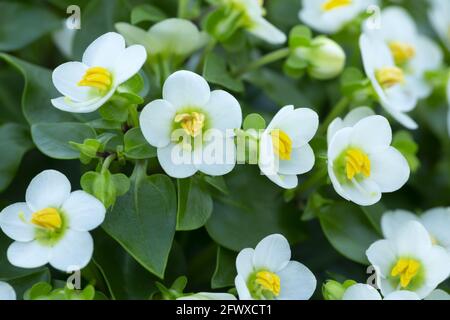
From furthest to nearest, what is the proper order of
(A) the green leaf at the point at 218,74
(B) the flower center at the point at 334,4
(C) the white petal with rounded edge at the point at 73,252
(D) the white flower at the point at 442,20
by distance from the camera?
(D) the white flower at the point at 442,20 → (B) the flower center at the point at 334,4 → (A) the green leaf at the point at 218,74 → (C) the white petal with rounded edge at the point at 73,252

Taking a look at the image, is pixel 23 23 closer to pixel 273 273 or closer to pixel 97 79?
pixel 97 79

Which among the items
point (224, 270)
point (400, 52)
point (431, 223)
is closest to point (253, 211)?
point (224, 270)

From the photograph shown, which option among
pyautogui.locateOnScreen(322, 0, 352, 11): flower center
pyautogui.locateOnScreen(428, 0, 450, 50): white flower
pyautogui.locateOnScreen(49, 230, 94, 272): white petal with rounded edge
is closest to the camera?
pyautogui.locateOnScreen(49, 230, 94, 272): white petal with rounded edge

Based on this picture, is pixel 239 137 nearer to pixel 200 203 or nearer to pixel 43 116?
pixel 200 203

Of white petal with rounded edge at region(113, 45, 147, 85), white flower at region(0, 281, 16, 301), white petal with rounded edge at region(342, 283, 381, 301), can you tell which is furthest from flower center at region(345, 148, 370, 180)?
white flower at region(0, 281, 16, 301)

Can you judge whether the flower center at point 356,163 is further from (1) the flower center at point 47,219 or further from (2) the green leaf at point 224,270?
(1) the flower center at point 47,219

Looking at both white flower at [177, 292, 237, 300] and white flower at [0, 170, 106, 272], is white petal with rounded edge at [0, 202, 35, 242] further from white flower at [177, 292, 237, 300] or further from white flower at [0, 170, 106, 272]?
white flower at [177, 292, 237, 300]

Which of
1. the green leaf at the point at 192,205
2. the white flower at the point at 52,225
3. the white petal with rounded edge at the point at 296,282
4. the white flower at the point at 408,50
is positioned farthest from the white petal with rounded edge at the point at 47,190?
the white flower at the point at 408,50
